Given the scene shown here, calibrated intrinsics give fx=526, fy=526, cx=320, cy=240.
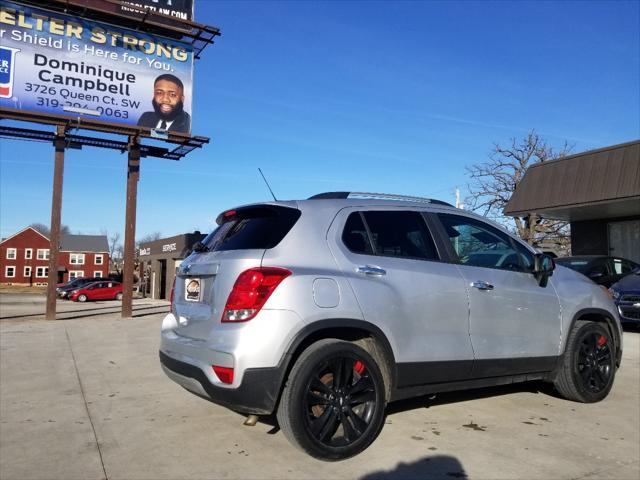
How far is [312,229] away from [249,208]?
65 cm

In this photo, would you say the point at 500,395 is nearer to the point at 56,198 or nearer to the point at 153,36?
the point at 56,198

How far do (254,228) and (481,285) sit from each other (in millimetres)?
1952

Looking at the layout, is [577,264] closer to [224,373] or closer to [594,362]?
[594,362]

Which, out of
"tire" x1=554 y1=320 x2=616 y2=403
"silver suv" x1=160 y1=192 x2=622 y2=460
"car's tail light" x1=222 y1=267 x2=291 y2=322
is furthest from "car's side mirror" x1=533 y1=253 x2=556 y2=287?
"car's tail light" x1=222 y1=267 x2=291 y2=322

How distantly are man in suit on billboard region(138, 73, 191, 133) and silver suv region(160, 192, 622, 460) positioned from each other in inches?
600

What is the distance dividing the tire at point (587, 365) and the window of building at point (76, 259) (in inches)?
3204

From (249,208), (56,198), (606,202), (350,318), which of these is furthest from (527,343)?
(56,198)

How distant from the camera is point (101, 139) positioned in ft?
60.8

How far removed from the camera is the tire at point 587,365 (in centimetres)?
500

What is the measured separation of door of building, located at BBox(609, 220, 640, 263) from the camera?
53.0 feet

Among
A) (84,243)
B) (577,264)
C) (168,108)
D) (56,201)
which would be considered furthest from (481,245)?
(84,243)

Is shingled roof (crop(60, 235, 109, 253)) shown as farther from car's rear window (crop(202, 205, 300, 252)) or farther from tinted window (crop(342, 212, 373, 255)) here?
tinted window (crop(342, 212, 373, 255))

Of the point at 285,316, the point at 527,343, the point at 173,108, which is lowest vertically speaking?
the point at 527,343

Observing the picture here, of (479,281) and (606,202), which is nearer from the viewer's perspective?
(479,281)
